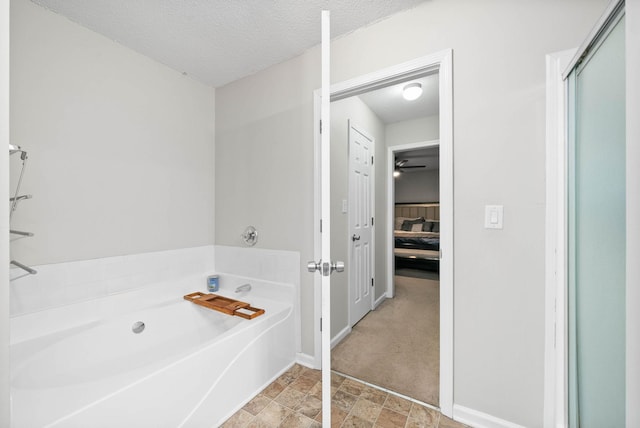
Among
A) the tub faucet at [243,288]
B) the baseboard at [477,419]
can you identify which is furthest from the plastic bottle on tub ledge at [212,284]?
the baseboard at [477,419]

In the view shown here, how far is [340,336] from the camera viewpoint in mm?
2264

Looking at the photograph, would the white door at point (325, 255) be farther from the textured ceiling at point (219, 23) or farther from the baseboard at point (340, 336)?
the baseboard at point (340, 336)

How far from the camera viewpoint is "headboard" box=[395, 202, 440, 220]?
20.8ft

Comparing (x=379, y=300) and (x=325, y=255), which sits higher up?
(x=325, y=255)

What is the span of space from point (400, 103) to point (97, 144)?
2802mm

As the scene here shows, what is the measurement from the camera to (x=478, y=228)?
132 cm

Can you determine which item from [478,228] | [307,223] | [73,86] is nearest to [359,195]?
[307,223]

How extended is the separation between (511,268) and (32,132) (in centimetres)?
265

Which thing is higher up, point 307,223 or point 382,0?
point 382,0

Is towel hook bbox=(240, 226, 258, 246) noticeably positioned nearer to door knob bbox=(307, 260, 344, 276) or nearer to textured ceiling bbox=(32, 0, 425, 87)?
door knob bbox=(307, 260, 344, 276)

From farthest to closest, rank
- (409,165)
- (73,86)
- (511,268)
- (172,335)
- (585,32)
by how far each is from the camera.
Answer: (409,165) < (172,335) < (73,86) < (511,268) < (585,32)

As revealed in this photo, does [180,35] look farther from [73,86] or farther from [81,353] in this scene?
[81,353]

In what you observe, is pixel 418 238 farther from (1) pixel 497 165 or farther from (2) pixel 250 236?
(1) pixel 497 165

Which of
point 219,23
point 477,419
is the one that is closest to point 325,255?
point 477,419
